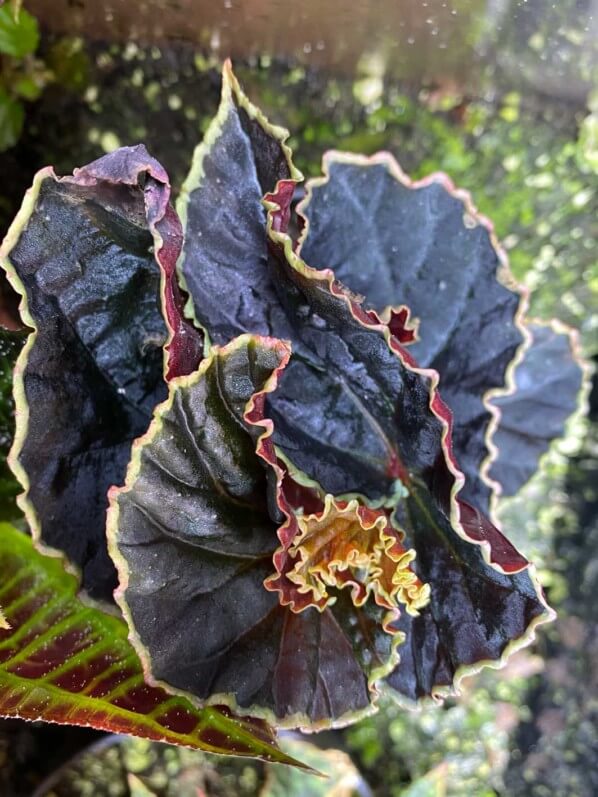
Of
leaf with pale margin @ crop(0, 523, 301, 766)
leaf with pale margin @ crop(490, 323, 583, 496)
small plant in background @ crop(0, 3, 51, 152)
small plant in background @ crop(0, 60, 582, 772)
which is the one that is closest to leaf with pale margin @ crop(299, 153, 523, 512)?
small plant in background @ crop(0, 60, 582, 772)

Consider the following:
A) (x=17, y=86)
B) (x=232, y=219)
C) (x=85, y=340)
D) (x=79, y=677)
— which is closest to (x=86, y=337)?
(x=85, y=340)

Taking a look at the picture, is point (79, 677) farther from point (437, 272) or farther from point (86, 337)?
point (437, 272)

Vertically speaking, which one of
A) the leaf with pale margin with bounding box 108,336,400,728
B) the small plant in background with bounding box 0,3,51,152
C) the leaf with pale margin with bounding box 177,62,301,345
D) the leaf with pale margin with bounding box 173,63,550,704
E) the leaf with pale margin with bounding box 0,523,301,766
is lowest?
the leaf with pale margin with bounding box 0,523,301,766

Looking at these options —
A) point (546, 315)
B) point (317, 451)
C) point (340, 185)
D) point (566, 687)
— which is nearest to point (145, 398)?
point (317, 451)

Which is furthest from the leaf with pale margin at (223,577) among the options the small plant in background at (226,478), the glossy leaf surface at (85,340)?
the glossy leaf surface at (85,340)

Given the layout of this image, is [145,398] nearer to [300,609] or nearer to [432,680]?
[300,609]

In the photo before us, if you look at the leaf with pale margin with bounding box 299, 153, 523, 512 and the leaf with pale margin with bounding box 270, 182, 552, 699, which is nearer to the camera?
the leaf with pale margin with bounding box 270, 182, 552, 699

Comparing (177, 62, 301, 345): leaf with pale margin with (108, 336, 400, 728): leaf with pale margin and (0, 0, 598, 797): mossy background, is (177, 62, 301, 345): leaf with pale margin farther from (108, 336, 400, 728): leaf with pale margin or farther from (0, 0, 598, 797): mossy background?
(0, 0, 598, 797): mossy background
